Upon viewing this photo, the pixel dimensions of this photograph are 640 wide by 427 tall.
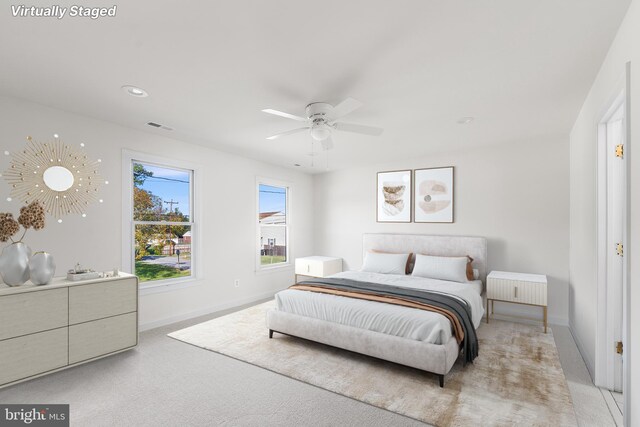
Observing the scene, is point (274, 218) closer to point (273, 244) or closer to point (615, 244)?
point (273, 244)

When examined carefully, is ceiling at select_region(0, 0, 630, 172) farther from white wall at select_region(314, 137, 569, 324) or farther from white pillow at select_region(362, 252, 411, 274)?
white pillow at select_region(362, 252, 411, 274)

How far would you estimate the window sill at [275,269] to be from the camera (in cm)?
557

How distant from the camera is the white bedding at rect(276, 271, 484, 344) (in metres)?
2.73

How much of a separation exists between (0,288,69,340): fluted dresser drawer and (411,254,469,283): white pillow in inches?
163

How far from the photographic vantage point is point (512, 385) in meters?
2.58

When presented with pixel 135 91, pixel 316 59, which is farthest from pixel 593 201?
pixel 135 91

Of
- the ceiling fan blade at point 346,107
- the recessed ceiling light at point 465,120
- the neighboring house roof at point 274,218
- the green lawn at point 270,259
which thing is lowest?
the green lawn at point 270,259

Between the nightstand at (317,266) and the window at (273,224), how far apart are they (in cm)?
40

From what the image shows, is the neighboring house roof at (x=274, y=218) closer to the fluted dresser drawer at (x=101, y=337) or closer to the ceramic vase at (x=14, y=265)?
the fluted dresser drawer at (x=101, y=337)

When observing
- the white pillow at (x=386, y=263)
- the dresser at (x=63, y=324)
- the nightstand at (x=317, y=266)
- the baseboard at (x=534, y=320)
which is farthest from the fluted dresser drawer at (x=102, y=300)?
the baseboard at (x=534, y=320)

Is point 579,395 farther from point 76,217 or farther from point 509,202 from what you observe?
point 76,217

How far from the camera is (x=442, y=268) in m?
4.41

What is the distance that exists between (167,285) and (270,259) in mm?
2098

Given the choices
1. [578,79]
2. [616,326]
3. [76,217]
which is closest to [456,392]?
[616,326]
